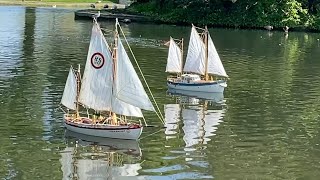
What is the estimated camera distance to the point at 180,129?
3944cm

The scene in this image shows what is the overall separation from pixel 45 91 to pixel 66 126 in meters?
14.2

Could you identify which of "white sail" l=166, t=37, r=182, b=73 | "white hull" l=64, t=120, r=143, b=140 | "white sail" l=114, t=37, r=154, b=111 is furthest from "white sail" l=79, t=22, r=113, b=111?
"white sail" l=166, t=37, r=182, b=73

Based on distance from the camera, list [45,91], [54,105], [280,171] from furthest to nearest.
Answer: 1. [45,91]
2. [54,105]
3. [280,171]

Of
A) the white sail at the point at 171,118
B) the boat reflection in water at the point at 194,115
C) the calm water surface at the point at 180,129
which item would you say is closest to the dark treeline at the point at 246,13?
the calm water surface at the point at 180,129

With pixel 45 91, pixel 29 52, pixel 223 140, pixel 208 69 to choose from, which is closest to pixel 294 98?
pixel 208 69

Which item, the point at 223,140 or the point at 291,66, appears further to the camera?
the point at 291,66

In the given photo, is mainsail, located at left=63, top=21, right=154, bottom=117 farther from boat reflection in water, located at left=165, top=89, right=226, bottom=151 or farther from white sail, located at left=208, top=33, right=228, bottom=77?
white sail, located at left=208, top=33, right=228, bottom=77

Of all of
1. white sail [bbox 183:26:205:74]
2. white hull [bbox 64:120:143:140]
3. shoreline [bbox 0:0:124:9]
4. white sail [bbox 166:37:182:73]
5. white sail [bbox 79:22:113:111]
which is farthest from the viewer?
shoreline [bbox 0:0:124:9]

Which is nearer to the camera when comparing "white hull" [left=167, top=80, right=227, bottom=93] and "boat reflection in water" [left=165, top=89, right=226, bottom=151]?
"boat reflection in water" [left=165, top=89, right=226, bottom=151]

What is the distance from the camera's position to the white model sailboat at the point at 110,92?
3503 centimetres

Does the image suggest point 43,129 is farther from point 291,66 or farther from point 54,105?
point 291,66

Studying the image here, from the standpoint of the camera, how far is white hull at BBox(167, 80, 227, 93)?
2077 inches

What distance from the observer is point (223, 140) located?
37.0 meters

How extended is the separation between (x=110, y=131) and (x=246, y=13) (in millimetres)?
98373
